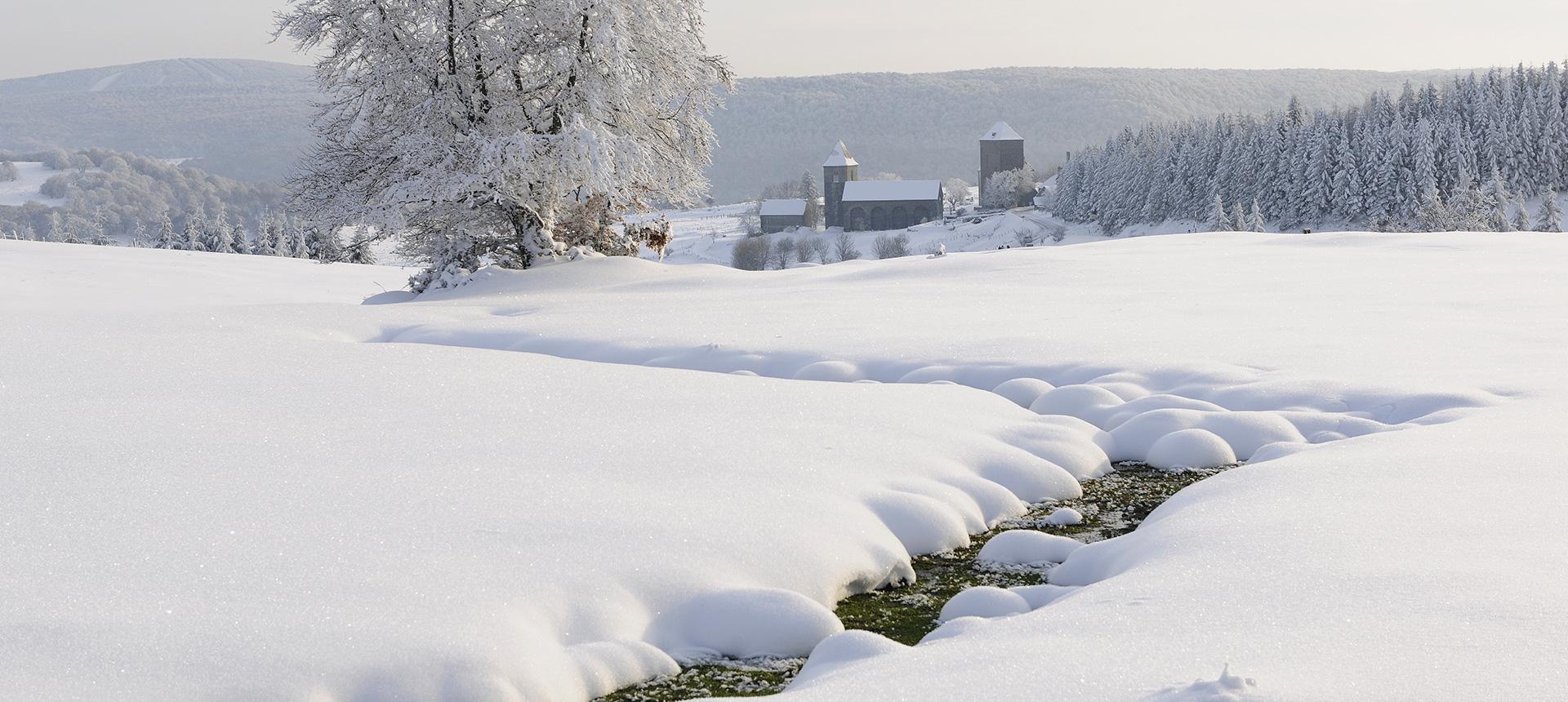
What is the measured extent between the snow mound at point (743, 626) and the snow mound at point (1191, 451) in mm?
3150

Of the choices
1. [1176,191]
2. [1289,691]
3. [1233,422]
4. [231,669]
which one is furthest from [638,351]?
[1176,191]

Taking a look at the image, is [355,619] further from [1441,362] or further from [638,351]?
[1441,362]

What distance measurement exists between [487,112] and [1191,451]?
12.3 metres

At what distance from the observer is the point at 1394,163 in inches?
3145

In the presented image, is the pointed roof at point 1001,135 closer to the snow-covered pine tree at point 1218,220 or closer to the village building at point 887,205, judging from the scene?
the village building at point 887,205

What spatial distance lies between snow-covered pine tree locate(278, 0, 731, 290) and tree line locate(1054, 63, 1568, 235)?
219 ft

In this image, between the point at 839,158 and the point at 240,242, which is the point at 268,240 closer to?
the point at 240,242

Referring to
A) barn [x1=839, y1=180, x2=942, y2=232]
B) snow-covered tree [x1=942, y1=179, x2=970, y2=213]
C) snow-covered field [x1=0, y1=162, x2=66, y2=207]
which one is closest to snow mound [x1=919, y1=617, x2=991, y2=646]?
barn [x1=839, y1=180, x2=942, y2=232]

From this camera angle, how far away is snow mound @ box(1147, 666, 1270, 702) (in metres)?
2.85

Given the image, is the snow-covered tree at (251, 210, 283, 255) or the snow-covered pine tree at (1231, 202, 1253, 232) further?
the snow-covered tree at (251, 210, 283, 255)

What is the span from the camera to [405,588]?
150 inches

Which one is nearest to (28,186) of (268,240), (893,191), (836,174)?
(268,240)

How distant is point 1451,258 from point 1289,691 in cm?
1708

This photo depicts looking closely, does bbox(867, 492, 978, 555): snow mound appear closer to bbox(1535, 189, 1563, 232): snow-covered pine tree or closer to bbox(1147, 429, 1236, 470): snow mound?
bbox(1147, 429, 1236, 470): snow mound
